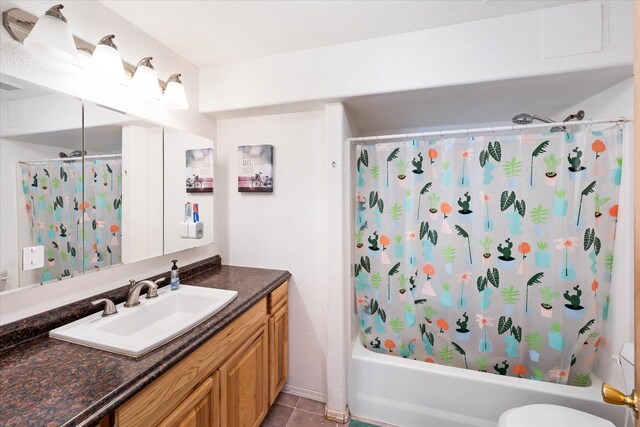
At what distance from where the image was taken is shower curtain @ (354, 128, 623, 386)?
4.83ft

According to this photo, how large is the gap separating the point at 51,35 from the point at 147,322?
51.1 inches

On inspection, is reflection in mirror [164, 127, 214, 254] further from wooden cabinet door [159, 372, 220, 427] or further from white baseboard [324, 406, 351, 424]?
white baseboard [324, 406, 351, 424]

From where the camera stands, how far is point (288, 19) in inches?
57.2

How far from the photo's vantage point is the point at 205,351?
3.55ft

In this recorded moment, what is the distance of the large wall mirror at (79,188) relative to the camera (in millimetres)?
1006

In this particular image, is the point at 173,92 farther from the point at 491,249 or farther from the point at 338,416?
the point at 338,416

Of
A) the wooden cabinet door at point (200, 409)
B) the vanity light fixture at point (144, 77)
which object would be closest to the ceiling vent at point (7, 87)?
the vanity light fixture at point (144, 77)

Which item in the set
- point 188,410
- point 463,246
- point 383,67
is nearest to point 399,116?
point 383,67

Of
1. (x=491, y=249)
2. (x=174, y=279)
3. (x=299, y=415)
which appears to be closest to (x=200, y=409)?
(x=174, y=279)

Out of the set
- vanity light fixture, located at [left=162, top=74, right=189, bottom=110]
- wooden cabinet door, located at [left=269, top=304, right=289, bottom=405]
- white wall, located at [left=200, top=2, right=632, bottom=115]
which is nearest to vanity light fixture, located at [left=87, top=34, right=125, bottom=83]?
vanity light fixture, located at [left=162, top=74, right=189, bottom=110]

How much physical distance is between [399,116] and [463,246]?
111cm

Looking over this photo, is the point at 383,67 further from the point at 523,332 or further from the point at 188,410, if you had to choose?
the point at 188,410

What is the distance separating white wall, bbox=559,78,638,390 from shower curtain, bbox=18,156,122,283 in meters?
2.67

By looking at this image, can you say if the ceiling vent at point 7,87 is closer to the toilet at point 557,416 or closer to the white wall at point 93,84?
the white wall at point 93,84
